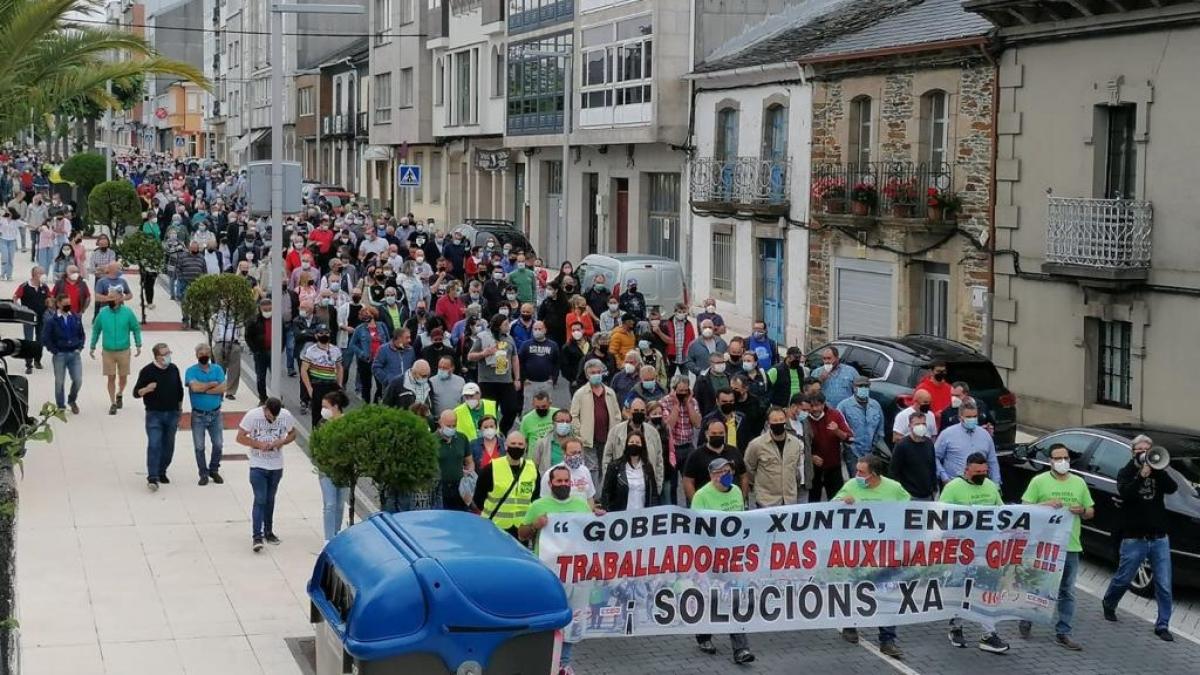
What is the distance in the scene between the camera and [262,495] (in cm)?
1661

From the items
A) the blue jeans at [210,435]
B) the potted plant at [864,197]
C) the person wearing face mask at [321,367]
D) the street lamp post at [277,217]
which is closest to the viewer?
the blue jeans at [210,435]

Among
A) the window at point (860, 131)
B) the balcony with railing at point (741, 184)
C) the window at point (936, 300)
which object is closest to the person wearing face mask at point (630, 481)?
the window at point (936, 300)

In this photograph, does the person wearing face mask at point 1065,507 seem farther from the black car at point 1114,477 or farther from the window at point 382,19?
the window at point 382,19

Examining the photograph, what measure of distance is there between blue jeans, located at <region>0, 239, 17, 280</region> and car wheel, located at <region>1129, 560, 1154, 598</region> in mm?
28248

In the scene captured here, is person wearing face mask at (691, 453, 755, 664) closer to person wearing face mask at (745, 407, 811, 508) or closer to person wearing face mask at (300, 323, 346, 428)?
person wearing face mask at (745, 407, 811, 508)

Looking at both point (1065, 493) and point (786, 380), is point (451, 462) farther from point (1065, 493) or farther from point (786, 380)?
point (786, 380)

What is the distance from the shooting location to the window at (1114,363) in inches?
956

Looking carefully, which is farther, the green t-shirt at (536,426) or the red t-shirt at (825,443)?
the red t-shirt at (825,443)

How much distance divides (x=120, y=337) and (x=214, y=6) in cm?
9934

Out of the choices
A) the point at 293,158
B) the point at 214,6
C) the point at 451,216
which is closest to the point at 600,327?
the point at 451,216

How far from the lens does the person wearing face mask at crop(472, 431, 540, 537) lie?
14.4 metres

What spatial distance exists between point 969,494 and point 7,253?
28451 mm

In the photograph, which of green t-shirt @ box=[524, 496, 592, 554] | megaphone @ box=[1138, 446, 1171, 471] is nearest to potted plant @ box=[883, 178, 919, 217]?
megaphone @ box=[1138, 446, 1171, 471]

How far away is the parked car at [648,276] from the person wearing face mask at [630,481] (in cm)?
1550
